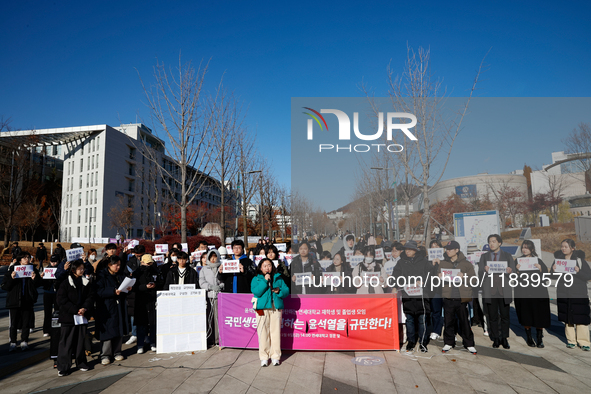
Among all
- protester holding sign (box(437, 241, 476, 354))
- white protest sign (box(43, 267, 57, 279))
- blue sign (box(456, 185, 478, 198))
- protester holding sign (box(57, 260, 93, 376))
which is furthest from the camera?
blue sign (box(456, 185, 478, 198))

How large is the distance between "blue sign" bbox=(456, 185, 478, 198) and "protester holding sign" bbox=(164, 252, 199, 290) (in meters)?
6.92

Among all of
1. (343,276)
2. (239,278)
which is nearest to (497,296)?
(343,276)

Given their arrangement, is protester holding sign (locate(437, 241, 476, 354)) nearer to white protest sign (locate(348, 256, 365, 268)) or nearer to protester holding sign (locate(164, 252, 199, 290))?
white protest sign (locate(348, 256, 365, 268))

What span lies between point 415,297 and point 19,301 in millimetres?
7939

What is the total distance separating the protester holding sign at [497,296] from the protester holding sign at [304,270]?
3308 mm

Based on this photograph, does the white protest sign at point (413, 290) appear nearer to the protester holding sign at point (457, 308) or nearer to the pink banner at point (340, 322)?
the pink banner at point (340, 322)

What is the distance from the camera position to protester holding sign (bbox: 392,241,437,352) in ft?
21.4

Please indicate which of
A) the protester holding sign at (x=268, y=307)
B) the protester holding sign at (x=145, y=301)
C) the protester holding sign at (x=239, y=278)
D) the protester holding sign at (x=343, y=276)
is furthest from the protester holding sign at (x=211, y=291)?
the protester holding sign at (x=343, y=276)

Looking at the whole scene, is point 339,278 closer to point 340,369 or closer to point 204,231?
point 340,369

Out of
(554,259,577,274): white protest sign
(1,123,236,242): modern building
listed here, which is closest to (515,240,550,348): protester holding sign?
(554,259,577,274): white protest sign

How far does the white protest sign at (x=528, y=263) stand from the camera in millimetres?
6922

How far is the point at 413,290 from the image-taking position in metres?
6.44

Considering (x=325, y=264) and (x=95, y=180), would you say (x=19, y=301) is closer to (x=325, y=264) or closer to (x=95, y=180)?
(x=325, y=264)

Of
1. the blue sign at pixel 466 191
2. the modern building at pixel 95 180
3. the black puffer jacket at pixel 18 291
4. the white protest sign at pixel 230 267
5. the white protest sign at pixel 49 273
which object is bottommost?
the black puffer jacket at pixel 18 291
